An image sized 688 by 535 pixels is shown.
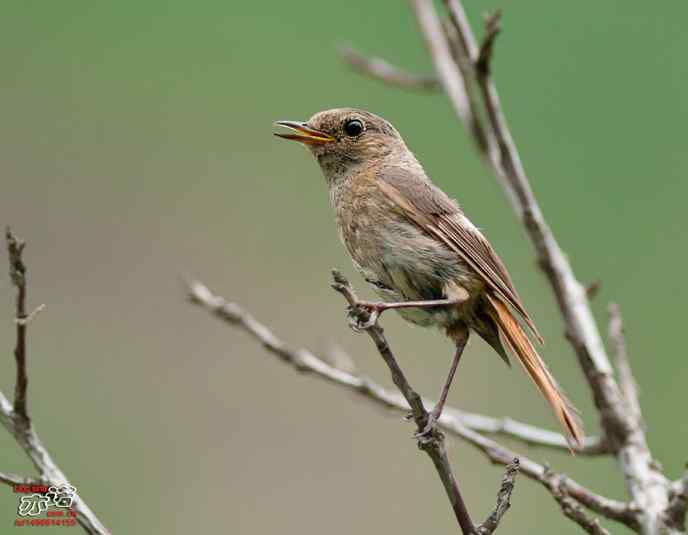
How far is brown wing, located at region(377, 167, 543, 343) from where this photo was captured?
12.4ft

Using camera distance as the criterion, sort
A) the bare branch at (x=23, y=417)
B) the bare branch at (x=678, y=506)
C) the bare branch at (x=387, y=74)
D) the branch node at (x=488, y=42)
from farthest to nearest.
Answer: the bare branch at (x=387, y=74)
the branch node at (x=488, y=42)
the bare branch at (x=678, y=506)
the bare branch at (x=23, y=417)

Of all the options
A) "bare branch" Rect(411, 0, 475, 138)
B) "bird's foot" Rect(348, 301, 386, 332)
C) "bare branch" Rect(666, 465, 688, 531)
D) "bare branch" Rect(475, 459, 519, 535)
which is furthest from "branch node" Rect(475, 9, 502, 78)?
"bare branch" Rect(666, 465, 688, 531)

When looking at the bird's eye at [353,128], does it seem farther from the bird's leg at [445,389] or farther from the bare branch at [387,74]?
the bird's leg at [445,389]

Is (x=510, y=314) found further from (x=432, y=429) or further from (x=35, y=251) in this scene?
(x=35, y=251)

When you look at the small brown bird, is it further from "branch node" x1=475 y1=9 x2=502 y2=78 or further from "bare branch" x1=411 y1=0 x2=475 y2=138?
"branch node" x1=475 y1=9 x2=502 y2=78

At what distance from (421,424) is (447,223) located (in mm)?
1161

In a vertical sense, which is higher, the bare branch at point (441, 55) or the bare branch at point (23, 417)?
the bare branch at point (441, 55)

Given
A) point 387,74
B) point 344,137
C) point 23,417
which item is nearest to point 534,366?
point 344,137

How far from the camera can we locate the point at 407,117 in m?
7.50

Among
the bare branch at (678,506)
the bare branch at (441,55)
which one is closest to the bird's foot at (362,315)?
the bare branch at (678,506)

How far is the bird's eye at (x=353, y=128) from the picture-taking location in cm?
450

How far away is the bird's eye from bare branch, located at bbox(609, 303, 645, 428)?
1.30m

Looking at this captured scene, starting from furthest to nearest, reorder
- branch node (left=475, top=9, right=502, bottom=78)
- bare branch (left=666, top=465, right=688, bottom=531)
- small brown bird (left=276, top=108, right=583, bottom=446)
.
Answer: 1. small brown bird (left=276, top=108, right=583, bottom=446)
2. branch node (left=475, top=9, right=502, bottom=78)
3. bare branch (left=666, top=465, right=688, bottom=531)

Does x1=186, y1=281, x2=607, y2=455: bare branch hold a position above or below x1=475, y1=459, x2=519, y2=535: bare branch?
above
